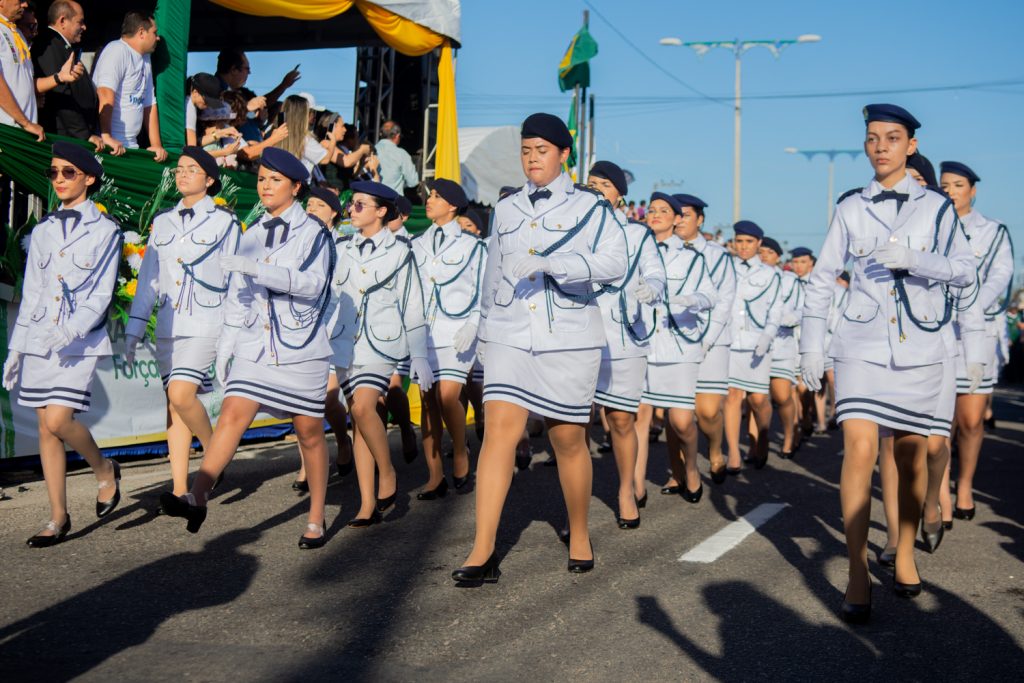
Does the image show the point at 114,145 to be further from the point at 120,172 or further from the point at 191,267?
the point at 191,267

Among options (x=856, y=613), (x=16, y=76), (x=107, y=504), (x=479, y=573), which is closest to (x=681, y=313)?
(x=479, y=573)

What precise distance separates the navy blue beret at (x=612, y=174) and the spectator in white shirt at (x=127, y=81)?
369 cm

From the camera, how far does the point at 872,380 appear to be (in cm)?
542

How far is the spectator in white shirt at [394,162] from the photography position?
48.5 feet

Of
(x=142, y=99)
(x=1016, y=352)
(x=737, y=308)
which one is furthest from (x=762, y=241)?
(x=1016, y=352)

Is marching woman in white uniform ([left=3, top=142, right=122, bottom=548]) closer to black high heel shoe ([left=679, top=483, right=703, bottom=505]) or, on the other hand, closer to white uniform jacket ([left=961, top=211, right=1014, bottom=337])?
black high heel shoe ([left=679, top=483, right=703, bottom=505])

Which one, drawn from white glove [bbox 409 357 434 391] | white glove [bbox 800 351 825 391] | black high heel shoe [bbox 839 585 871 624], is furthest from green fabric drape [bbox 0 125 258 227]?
black high heel shoe [bbox 839 585 871 624]

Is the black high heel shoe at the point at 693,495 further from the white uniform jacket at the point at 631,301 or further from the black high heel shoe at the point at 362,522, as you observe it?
the black high heel shoe at the point at 362,522

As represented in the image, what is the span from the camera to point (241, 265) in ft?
19.4

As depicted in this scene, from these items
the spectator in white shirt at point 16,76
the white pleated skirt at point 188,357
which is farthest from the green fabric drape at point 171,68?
the white pleated skirt at point 188,357

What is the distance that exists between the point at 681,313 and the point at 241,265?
12.3 ft

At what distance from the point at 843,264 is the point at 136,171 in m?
5.86

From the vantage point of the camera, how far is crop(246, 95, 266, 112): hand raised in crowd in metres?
12.1

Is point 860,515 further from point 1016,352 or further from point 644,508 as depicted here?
point 1016,352
